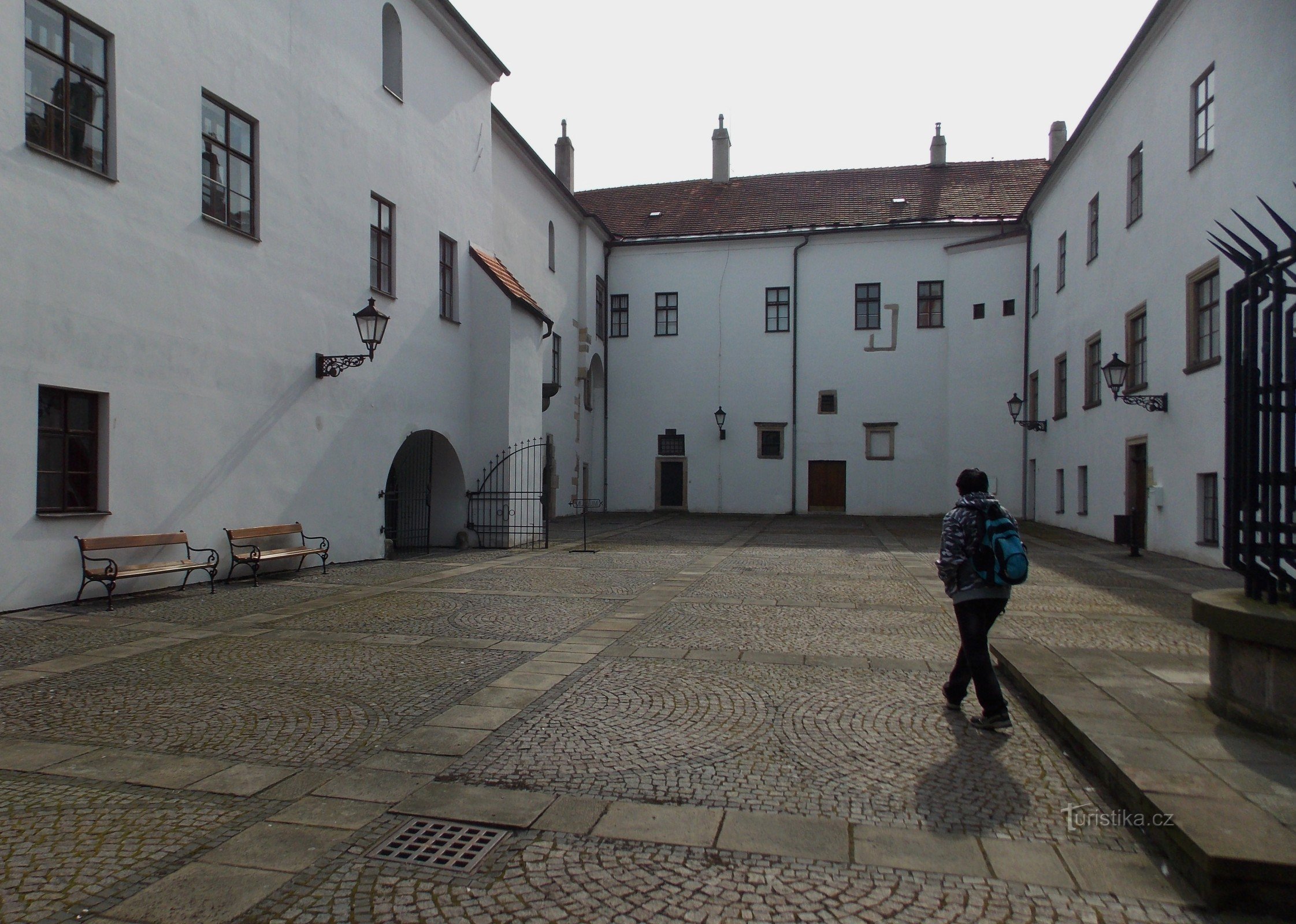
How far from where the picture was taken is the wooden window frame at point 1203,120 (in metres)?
15.0

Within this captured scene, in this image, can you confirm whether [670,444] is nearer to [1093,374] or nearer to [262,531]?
[1093,374]

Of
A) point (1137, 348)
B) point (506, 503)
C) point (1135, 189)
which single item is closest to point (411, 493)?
point (506, 503)

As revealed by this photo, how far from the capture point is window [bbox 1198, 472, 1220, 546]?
14.8 m

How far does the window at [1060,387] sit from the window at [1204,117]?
9.39 meters

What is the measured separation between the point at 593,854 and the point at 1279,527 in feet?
13.9

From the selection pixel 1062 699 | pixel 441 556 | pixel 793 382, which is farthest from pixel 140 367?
pixel 793 382

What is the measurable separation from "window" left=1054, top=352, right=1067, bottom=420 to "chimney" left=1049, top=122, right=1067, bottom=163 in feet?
43.4

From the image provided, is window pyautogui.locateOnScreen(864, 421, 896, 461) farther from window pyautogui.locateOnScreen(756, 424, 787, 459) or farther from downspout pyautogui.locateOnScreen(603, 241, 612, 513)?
downspout pyautogui.locateOnScreen(603, 241, 612, 513)

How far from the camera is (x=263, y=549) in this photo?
42.1ft

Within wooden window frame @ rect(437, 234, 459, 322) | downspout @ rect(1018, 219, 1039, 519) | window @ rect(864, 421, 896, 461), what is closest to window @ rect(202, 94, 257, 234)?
wooden window frame @ rect(437, 234, 459, 322)

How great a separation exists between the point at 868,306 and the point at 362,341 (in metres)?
21.9

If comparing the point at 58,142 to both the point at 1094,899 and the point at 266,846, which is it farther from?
the point at 1094,899

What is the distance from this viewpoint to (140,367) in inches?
414

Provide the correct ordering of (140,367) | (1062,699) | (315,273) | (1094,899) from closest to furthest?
(1094,899)
(1062,699)
(140,367)
(315,273)
